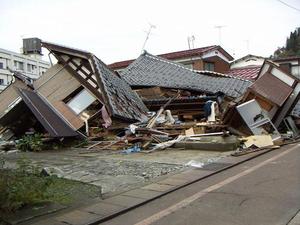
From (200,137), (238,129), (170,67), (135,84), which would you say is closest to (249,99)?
(238,129)

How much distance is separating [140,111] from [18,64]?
60967 millimetres

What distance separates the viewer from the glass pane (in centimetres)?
1681

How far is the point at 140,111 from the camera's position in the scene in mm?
17953

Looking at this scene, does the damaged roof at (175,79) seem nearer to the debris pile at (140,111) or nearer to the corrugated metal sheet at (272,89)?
the debris pile at (140,111)

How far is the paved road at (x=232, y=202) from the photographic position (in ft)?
18.1

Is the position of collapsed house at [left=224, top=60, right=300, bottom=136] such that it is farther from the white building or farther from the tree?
the white building

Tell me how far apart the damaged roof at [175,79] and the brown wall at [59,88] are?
4.70m

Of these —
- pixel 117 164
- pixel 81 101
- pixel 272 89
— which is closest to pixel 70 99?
pixel 81 101

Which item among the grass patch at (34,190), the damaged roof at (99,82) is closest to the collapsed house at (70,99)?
the damaged roof at (99,82)

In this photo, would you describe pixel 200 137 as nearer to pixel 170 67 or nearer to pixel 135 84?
pixel 135 84

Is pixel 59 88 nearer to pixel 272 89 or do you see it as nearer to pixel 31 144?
pixel 31 144

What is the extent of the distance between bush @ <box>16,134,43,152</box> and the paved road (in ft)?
27.9

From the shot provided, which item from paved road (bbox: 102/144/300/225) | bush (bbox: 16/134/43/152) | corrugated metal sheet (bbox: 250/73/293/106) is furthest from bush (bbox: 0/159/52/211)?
corrugated metal sheet (bbox: 250/73/293/106)

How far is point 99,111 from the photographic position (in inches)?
648
